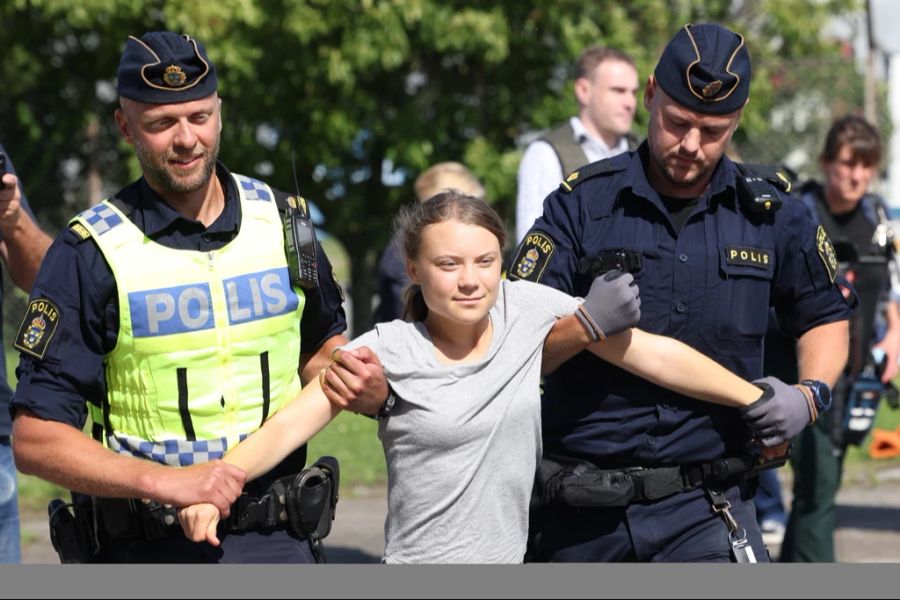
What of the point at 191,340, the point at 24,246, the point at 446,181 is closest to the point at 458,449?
the point at 191,340

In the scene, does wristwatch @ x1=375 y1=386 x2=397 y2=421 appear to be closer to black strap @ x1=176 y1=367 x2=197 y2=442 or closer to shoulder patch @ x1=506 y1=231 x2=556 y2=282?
black strap @ x1=176 y1=367 x2=197 y2=442

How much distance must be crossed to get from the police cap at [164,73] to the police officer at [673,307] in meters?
0.93

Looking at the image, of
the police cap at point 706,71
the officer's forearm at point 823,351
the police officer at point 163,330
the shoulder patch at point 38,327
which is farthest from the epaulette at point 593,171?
the shoulder patch at point 38,327

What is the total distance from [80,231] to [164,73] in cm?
40

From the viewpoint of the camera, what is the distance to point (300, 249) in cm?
346

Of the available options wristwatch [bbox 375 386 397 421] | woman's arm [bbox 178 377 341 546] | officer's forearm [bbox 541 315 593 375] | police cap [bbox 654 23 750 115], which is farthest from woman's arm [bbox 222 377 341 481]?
police cap [bbox 654 23 750 115]

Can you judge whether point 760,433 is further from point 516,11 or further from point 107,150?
point 107,150

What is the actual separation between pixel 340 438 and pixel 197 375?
666 cm

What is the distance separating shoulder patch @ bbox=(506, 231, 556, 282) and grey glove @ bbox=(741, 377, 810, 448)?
612mm

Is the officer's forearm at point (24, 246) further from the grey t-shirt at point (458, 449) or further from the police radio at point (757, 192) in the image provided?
the police radio at point (757, 192)

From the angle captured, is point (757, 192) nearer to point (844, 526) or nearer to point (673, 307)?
point (673, 307)

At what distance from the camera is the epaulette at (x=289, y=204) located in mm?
3521

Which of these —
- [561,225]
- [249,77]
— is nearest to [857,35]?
[249,77]

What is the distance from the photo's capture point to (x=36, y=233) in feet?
13.3
